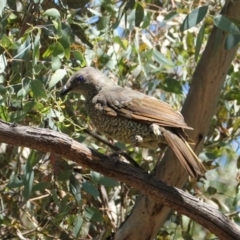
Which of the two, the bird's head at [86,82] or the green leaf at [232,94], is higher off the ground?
the green leaf at [232,94]

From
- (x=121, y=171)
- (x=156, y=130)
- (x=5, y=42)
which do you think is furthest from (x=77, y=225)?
(x=5, y=42)

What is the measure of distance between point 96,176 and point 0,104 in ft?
2.58

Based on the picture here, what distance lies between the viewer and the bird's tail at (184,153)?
408 cm

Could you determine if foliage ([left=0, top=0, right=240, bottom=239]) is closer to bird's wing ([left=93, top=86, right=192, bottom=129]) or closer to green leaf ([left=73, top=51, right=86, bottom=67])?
green leaf ([left=73, top=51, right=86, bottom=67])

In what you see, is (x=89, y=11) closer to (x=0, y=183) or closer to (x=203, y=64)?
(x=203, y=64)

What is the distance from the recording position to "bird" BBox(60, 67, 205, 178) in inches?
174

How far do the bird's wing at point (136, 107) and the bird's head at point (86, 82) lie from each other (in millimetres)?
73

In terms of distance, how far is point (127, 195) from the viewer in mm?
5512

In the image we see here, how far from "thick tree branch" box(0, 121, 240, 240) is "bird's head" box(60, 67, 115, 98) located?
36.7 inches

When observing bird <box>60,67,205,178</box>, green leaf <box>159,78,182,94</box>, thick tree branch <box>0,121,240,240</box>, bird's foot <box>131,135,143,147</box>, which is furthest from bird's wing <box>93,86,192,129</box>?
thick tree branch <box>0,121,240,240</box>

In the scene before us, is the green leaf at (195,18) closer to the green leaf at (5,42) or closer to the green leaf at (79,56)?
the green leaf at (79,56)

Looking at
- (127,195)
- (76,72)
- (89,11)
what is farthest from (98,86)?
(127,195)

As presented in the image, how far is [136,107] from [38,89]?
0.86m

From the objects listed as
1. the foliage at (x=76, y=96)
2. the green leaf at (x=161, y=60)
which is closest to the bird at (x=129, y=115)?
the foliage at (x=76, y=96)
